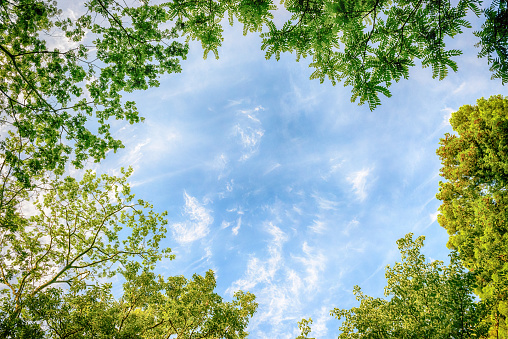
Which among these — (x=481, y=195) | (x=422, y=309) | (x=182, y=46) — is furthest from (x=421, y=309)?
(x=182, y=46)

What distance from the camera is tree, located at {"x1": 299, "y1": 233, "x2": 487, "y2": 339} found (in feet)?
24.3

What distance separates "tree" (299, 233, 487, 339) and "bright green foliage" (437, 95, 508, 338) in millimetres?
1121

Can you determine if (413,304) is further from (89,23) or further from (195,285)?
(89,23)

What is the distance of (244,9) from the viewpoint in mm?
3590

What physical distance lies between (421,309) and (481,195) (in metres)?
7.48

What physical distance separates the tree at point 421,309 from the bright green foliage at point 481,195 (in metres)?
1.12

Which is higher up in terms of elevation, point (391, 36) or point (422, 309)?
point (391, 36)

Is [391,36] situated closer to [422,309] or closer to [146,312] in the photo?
[422,309]

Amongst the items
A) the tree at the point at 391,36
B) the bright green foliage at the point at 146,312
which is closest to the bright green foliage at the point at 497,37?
the tree at the point at 391,36

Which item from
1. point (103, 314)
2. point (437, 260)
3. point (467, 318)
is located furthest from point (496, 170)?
point (103, 314)

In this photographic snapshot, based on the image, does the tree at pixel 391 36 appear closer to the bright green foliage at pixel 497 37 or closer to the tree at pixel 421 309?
the bright green foliage at pixel 497 37

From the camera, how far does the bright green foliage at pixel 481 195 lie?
9.38 metres

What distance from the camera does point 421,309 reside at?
8352 millimetres

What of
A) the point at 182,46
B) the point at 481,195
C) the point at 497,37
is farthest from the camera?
the point at 481,195
